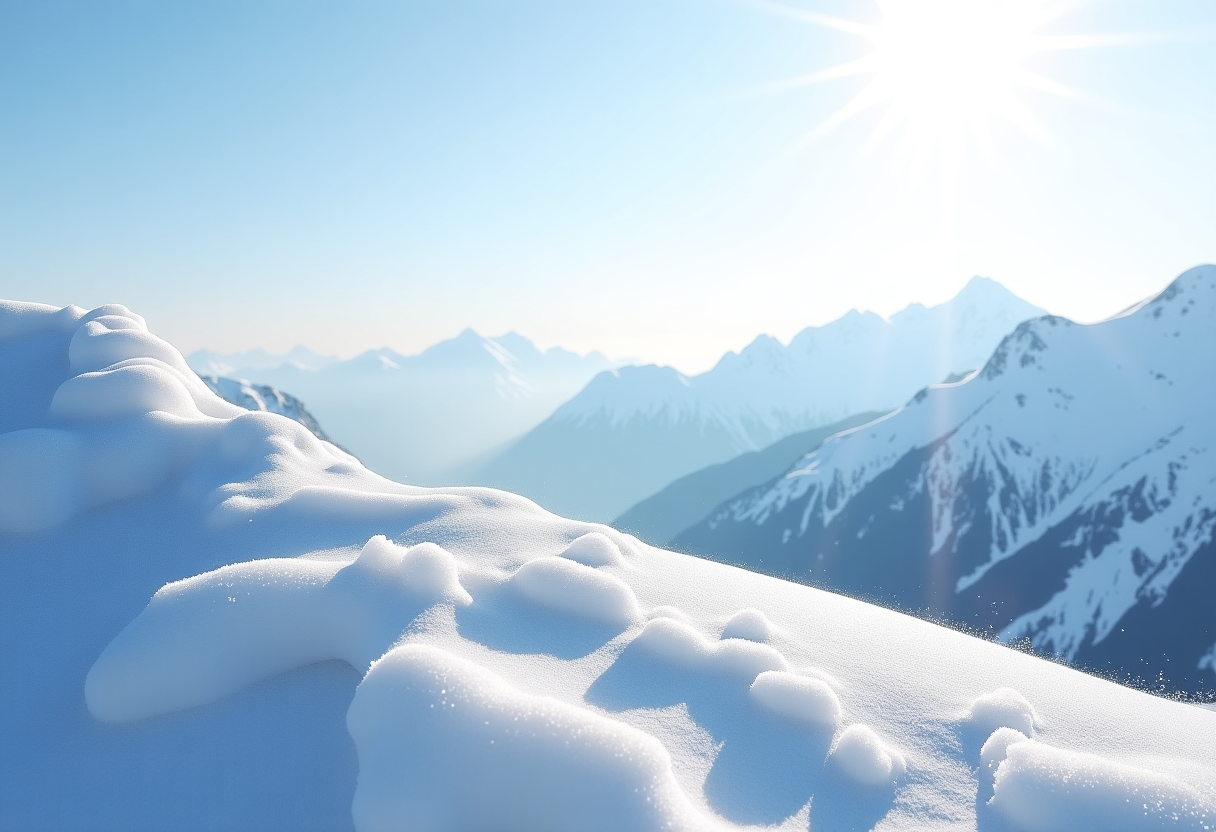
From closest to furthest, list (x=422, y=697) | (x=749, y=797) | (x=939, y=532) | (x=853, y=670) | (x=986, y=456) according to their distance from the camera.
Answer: (x=422, y=697)
(x=749, y=797)
(x=853, y=670)
(x=939, y=532)
(x=986, y=456)

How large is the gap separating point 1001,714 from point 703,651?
3.28 m

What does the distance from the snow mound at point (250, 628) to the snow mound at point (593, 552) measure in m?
2.56

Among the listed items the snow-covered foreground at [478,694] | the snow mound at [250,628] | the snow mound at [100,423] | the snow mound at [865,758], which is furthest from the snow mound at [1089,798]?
the snow mound at [100,423]

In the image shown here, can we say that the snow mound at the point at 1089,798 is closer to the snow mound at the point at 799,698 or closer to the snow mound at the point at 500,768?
the snow mound at the point at 799,698

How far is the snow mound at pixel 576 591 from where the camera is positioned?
25.8 ft

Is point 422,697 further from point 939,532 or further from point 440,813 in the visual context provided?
point 939,532

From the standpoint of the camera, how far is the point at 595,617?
784 cm

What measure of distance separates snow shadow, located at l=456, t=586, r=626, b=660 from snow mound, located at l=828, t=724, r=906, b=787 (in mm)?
2834

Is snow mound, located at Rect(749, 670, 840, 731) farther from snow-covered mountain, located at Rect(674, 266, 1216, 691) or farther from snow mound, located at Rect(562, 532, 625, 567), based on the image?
snow-covered mountain, located at Rect(674, 266, 1216, 691)

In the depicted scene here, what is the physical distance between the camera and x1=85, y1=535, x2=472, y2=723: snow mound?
622 cm

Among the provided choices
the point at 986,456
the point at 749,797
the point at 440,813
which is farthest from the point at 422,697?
the point at 986,456

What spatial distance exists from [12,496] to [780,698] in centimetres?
1180

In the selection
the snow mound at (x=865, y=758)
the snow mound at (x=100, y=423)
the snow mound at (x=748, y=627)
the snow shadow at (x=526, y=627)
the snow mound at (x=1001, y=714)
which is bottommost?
the snow mound at (x=1001, y=714)

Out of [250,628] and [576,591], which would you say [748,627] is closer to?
[576,591]
